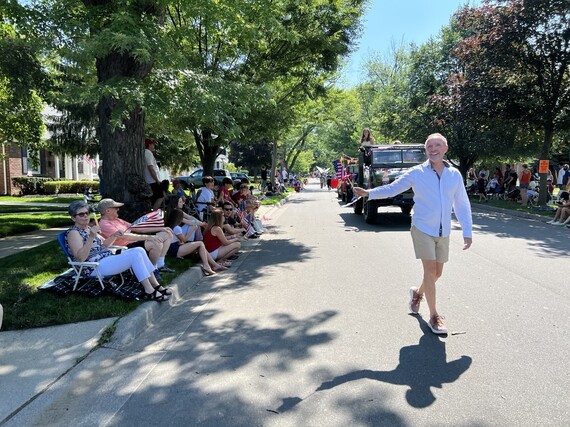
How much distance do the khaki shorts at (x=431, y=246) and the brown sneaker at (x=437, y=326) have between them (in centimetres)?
59

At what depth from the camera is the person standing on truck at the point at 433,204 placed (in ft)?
15.4

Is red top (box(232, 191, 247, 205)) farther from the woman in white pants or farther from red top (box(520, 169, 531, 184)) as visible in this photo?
red top (box(520, 169, 531, 184))

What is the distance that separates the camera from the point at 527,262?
823 centimetres

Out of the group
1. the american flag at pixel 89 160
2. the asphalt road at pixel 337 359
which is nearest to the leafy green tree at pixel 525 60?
the asphalt road at pixel 337 359

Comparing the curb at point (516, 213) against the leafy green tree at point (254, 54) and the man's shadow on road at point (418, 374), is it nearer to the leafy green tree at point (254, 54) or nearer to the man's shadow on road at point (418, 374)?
the leafy green tree at point (254, 54)

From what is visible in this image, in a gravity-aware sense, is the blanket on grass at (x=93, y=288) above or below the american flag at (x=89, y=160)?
below


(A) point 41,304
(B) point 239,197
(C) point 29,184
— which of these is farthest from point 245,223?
(C) point 29,184

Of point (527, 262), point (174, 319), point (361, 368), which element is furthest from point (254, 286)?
point (527, 262)

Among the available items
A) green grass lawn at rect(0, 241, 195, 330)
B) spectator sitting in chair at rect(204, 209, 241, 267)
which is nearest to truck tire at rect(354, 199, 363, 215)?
spectator sitting in chair at rect(204, 209, 241, 267)

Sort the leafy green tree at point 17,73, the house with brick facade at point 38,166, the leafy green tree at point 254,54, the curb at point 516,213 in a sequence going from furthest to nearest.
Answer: the house with brick facade at point 38,166, the curb at point 516,213, the leafy green tree at point 17,73, the leafy green tree at point 254,54

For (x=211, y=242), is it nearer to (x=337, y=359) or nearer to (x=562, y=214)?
(x=337, y=359)

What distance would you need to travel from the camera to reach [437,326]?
473 cm

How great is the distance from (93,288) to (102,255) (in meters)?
0.40

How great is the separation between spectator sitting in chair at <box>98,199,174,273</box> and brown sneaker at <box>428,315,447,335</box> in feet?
11.9
